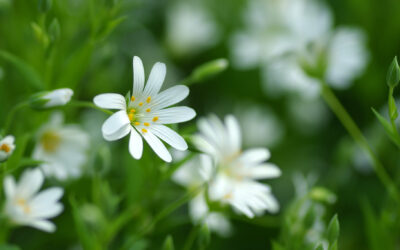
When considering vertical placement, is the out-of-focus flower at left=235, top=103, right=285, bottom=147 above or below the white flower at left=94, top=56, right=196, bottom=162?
below

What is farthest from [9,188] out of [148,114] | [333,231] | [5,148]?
[333,231]

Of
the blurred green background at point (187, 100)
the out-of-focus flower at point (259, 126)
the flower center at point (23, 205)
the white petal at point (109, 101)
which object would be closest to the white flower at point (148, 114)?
the white petal at point (109, 101)

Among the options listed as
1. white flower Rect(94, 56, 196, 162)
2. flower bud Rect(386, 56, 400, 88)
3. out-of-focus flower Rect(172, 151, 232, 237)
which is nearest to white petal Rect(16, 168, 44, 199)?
white flower Rect(94, 56, 196, 162)

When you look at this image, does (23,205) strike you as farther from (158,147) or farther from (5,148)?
(158,147)

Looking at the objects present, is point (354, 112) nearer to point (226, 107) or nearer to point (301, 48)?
point (301, 48)

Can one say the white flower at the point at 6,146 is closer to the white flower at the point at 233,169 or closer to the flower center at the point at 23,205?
the flower center at the point at 23,205

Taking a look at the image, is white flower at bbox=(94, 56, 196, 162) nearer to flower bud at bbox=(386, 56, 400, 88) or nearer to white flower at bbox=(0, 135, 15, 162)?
white flower at bbox=(0, 135, 15, 162)
